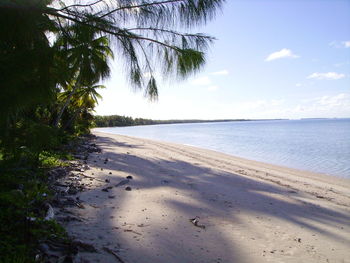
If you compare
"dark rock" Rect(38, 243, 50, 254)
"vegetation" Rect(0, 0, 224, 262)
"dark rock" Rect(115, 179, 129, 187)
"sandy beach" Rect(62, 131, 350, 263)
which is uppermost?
"vegetation" Rect(0, 0, 224, 262)

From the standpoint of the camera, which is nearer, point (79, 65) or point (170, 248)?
point (79, 65)

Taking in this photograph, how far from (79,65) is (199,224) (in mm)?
2405

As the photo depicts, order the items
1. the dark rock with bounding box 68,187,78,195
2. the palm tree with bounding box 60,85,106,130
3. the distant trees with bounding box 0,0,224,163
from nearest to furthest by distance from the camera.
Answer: the distant trees with bounding box 0,0,224,163 → the dark rock with bounding box 68,187,78,195 → the palm tree with bounding box 60,85,106,130

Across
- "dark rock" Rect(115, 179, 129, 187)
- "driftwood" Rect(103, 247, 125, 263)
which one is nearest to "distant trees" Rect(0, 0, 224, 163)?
"driftwood" Rect(103, 247, 125, 263)

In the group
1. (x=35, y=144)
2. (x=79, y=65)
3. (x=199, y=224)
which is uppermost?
(x=79, y=65)

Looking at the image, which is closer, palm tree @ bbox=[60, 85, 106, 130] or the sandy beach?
the sandy beach

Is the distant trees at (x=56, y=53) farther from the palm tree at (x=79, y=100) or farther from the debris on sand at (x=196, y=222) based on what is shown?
the palm tree at (x=79, y=100)

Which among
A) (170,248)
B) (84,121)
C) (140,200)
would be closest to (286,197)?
(140,200)

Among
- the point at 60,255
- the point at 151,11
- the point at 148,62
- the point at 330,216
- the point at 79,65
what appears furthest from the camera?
the point at 330,216

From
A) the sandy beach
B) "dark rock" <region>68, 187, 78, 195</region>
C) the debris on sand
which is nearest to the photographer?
the sandy beach

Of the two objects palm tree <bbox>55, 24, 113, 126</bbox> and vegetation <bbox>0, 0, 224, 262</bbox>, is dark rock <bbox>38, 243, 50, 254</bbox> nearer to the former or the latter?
vegetation <bbox>0, 0, 224, 262</bbox>

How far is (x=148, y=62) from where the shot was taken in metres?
2.70

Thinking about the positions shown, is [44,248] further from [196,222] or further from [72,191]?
[72,191]

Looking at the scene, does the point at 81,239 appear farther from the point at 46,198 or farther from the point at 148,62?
the point at 148,62
